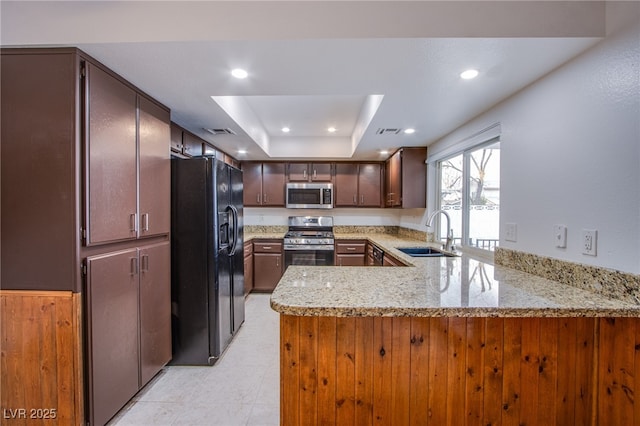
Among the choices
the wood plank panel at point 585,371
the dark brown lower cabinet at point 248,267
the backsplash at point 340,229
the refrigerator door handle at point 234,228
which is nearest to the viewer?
the wood plank panel at point 585,371

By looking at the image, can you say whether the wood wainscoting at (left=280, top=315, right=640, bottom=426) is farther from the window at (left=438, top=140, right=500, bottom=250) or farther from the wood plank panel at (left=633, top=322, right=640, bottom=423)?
the window at (left=438, top=140, right=500, bottom=250)

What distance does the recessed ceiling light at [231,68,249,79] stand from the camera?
158 centimetres

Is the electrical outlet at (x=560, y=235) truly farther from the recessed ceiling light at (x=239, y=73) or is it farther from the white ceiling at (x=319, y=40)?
the recessed ceiling light at (x=239, y=73)

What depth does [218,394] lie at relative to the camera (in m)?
1.91

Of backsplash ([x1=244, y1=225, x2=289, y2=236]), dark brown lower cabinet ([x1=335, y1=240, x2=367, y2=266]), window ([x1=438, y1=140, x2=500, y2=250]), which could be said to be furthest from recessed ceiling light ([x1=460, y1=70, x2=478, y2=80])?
backsplash ([x1=244, y1=225, x2=289, y2=236])

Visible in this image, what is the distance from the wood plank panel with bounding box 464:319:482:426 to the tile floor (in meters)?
1.11

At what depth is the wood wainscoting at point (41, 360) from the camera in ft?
4.59

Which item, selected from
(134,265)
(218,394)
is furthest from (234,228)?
(218,394)

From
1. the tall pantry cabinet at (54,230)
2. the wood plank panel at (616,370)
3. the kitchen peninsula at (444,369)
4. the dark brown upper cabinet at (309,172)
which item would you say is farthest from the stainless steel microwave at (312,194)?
the wood plank panel at (616,370)

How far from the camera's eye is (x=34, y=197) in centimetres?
139

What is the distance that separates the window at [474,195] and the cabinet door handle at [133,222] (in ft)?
8.47

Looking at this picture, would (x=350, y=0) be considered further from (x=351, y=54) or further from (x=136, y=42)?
(x=136, y=42)

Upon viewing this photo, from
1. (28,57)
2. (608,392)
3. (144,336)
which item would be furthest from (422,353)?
(28,57)

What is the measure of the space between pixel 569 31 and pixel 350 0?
102cm
